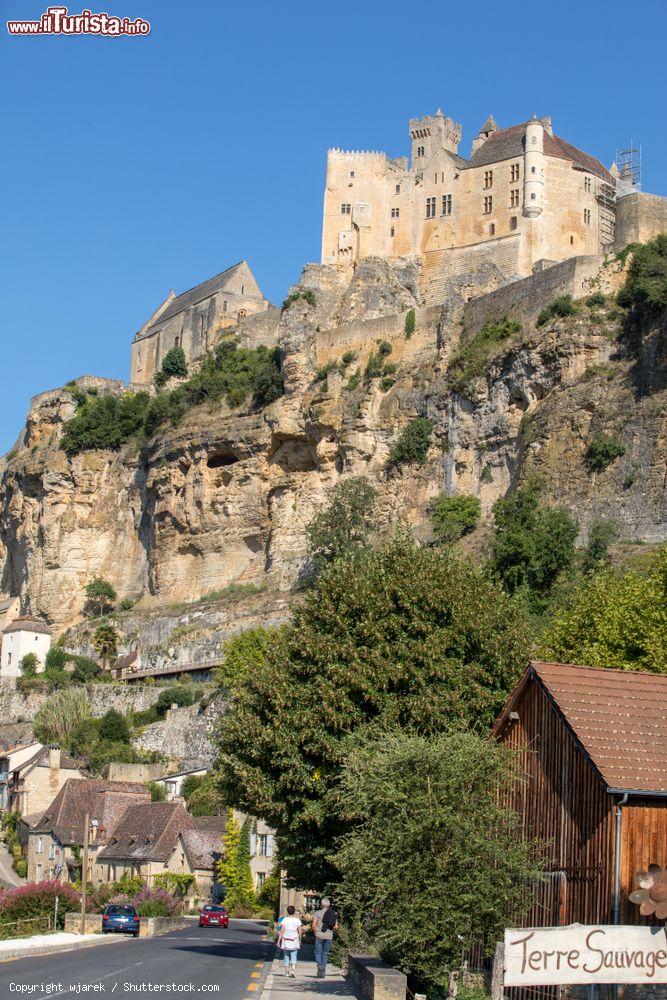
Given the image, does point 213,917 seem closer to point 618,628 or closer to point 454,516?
point 618,628

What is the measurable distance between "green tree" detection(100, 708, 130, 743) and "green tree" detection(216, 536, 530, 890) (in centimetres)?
3745

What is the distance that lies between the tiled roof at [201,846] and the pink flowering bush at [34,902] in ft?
50.1

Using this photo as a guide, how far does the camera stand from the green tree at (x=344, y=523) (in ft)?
205

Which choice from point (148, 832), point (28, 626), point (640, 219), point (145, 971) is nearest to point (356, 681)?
point (145, 971)

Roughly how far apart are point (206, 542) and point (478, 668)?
49.2 metres

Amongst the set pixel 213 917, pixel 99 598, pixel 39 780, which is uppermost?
pixel 99 598

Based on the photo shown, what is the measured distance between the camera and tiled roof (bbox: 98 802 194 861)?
5072 cm

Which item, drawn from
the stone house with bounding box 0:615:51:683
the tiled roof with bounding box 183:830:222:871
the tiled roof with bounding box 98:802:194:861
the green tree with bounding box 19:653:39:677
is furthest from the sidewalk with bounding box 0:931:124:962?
the stone house with bounding box 0:615:51:683

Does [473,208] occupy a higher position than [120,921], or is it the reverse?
[473,208]

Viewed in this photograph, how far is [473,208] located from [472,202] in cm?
46

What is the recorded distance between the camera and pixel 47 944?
26188 mm

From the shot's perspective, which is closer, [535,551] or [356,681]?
[356,681]

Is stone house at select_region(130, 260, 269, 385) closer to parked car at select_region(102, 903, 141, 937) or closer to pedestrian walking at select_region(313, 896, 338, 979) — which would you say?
parked car at select_region(102, 903, 141, 937)

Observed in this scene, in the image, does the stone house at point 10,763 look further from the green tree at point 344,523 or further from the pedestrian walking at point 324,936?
the pedestrian walking at point 324,936
